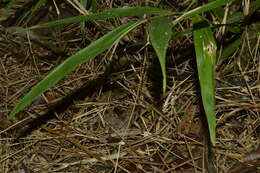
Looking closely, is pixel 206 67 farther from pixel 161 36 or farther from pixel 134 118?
pixel 134 118

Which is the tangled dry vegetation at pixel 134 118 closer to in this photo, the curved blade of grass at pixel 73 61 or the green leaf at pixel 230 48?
the green leaf at pixel 230 48

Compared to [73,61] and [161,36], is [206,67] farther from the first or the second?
[73,61]

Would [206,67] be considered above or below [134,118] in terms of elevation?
above

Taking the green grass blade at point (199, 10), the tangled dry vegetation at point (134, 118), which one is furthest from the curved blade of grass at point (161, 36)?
the tangled dry vegetation at point (134, 118)

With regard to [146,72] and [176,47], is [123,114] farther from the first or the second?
[176,47]

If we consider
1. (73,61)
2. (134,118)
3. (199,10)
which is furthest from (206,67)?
(134,118)

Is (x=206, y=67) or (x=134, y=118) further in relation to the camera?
(x=134, y=118)

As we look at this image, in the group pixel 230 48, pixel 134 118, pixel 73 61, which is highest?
pixel 73 61
